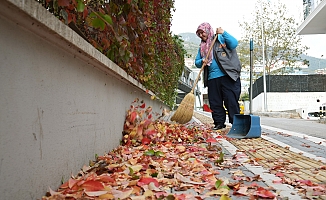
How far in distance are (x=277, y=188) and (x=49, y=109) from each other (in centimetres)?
140

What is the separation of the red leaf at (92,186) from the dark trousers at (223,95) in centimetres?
514

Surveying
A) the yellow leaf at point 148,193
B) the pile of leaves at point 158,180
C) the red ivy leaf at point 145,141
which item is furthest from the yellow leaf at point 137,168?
the red ivy leaf at point 145,141

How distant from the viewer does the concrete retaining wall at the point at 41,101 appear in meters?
1.55

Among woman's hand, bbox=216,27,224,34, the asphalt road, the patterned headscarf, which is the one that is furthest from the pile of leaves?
the asphalt road

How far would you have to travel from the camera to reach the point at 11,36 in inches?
62.6

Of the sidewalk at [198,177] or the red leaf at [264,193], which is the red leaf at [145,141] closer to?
the sidewalk at [198,177]

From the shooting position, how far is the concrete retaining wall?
1554 millimetres

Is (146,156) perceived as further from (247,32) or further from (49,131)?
(247,32)

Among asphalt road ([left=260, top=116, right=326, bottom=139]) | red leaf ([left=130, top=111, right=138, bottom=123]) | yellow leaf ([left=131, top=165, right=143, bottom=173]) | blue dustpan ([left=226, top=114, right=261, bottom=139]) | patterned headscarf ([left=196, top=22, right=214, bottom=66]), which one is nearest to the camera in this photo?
yellow leaf ([left=131, top=165, right=143, bottom=173])

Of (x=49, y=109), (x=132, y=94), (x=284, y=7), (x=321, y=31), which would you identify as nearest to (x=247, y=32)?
(x=284, y=7)

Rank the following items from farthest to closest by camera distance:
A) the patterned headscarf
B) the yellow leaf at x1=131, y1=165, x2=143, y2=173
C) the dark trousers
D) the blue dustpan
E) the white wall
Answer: the white wall → the patterned headscarf → the dark trousers → the blue dustpan → the yellow leaf at x1=131, y1=165, x2=143, y2=173

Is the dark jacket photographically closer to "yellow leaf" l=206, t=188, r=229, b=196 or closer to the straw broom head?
the straw broom head

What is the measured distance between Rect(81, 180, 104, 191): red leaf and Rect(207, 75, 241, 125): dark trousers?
203 inches

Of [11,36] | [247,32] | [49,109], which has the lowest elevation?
[49,109]
